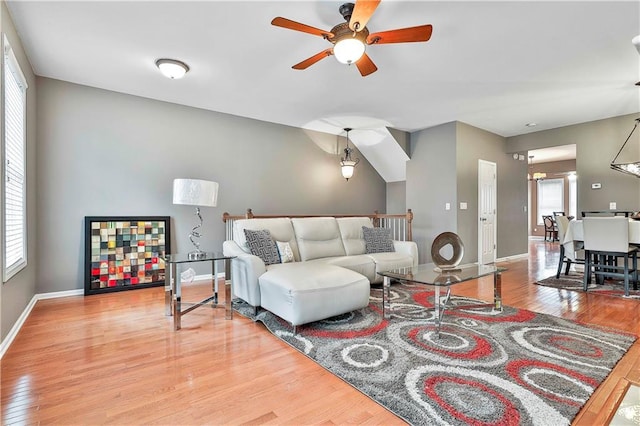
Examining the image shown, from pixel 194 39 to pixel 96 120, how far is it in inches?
82.4

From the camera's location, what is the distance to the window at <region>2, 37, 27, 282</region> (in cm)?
247

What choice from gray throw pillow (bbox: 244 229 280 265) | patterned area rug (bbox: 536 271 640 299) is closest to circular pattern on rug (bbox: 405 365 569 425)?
gray throw pillow (bbox: 244 229 280 265)

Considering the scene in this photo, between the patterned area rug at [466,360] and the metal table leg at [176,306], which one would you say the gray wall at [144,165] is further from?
the patterned area rug at [466,360]

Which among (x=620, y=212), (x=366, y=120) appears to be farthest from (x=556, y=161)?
(x=366, y=120)

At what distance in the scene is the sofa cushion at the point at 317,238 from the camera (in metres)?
3.96

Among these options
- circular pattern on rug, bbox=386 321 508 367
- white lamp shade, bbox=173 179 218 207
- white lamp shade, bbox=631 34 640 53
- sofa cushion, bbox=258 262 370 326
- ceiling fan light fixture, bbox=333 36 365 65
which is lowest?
circular pattern on rug, bbox=386 321 508 367

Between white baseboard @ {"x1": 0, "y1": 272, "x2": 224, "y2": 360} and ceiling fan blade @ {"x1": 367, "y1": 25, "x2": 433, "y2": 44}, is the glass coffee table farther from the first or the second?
white baseboard @ {"x1": 0, "y1": 272, "x2": 224, "y2": 360}

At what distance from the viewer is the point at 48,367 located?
6.84 feet

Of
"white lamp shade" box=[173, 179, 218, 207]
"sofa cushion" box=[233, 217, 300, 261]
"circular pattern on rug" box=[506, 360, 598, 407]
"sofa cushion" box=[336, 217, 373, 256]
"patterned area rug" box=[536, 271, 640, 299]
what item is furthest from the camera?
"sofa cushion" box=[336, 217, 373, 256]

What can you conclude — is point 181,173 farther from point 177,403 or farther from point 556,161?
point 556,161

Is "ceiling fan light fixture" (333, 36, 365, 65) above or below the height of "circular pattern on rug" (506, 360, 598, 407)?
above

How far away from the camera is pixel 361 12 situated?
6.87 feet

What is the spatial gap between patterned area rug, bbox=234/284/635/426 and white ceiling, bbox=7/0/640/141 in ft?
8.51

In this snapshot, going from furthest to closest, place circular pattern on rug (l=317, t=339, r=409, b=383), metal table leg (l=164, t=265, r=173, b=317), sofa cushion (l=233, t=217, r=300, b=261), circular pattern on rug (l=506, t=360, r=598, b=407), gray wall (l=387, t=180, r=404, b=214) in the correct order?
gray wall (l=387, t=180, r=404, b=214), sofa cushion (l=233, t=217, r=300, b=261), metal table leg (l=164, t=265, r=173, b=317), circular pattern on rug (l=317, t=339, r=409, b=383), circular pattern on rug (l=506, t=360, r=598, b=407)
